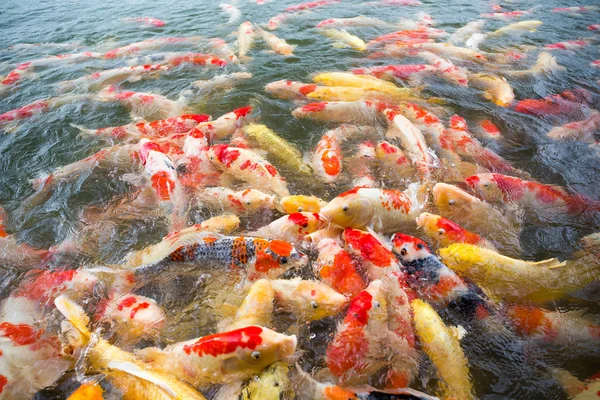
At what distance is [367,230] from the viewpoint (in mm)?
3684

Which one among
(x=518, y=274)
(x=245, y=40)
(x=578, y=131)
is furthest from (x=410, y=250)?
(x=245, y=40)

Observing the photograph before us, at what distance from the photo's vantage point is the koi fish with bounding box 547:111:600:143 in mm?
5133

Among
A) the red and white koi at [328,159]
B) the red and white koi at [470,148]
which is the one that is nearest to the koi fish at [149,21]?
the red and white koi at [328,159]

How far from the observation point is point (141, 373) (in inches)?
91.6

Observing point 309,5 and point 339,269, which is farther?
point 309,5

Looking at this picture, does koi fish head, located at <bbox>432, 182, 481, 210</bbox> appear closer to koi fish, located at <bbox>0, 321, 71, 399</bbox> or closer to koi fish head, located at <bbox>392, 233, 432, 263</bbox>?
koi fish head, located at <bbox>392, 233, 432, 263</bbox>

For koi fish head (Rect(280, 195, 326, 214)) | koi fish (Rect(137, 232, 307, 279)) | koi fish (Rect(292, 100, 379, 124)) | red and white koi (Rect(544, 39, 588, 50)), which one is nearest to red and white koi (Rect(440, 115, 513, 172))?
koi fish (Rect(292, 100, 379, 124))

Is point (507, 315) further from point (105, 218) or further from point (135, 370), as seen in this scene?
point (105, 218)

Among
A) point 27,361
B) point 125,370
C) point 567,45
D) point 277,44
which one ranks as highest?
point 277,44

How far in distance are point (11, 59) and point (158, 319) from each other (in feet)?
34.8

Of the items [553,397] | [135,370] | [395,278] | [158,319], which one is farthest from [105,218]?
[553,397]

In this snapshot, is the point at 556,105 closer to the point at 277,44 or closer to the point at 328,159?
the point at 328,159

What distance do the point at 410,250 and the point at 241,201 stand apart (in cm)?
190

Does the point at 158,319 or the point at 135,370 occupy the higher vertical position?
the point at 135,370
